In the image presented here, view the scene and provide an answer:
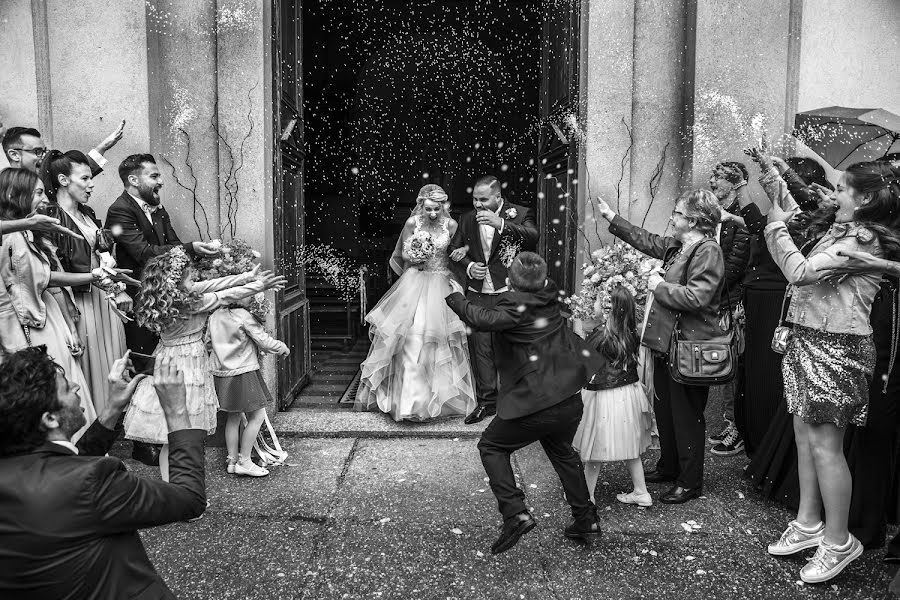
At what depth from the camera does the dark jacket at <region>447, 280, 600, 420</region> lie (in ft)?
12.0

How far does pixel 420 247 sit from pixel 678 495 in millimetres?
2983

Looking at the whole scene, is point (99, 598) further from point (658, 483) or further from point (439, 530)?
point (658, 483)

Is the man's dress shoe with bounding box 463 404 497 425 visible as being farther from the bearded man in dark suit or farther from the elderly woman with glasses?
the bearded man in dark suit

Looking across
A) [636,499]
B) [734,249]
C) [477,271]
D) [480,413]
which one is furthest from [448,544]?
[734,249]

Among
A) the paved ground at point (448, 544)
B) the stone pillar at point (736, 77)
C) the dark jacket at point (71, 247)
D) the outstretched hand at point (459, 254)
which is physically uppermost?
the stone pillar at point (736, 77)

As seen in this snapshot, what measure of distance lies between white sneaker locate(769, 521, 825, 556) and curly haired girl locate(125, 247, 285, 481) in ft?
10.8

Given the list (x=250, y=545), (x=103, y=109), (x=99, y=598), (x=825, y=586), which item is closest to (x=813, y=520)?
(x=825, y=586)

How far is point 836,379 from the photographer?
11.3 ft

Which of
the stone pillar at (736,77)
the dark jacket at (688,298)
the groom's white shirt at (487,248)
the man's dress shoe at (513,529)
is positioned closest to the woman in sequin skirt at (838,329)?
the dark jacket at (688,298)

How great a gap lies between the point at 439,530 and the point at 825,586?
1997 mm

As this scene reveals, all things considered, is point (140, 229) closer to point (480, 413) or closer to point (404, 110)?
point (480, 413)

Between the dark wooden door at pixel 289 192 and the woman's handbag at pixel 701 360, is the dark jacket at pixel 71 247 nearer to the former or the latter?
the dark wooden door at pixel 289 192

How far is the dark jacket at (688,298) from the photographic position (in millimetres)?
4199

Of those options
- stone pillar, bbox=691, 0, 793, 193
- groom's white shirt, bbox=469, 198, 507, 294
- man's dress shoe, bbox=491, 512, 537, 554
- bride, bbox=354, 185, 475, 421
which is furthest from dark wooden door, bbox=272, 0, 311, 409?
stone pillar, bbox=691, 0, 793, 193
